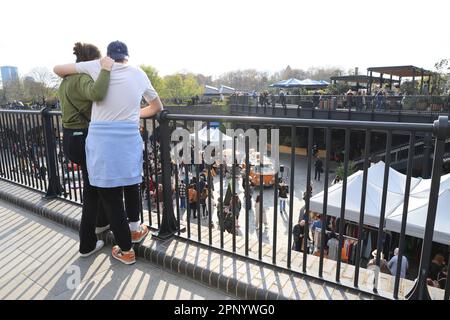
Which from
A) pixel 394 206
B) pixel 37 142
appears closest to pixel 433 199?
pixel 37 142

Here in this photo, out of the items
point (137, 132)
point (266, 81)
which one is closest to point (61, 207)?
point (137, 132)

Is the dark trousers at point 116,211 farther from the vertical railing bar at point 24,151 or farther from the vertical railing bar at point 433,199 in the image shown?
the vertical railing bar at point 24,151

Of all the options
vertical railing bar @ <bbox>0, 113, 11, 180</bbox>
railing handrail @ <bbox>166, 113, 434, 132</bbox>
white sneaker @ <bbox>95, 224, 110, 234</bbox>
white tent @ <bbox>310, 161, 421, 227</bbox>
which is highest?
railing handrail @ <bbox>166, 113, 434, 132</bbox>

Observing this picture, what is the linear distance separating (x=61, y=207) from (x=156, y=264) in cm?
184

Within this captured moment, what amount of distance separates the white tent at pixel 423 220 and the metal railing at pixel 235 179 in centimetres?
384

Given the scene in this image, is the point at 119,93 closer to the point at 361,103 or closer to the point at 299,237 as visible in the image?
the point at 299,237

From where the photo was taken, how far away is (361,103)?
20375 mm

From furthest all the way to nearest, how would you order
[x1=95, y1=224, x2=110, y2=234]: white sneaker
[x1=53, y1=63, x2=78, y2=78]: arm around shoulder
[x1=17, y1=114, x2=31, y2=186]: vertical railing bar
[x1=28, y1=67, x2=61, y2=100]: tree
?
[x1=28, y1=67, x2=61, y2=100]: tree, [x1=17, y1=114, x2=31, y2=186]: vertical railing bar, [x1=95, y1=224, x2=110, y2=234]: white sneaker, [x1=53, y1=63, x2=78, y2=78]: arm around shoulder

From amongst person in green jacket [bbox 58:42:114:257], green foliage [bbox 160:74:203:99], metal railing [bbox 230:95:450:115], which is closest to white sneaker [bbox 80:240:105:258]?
person in green jacket [bbox 58:42:114:257]

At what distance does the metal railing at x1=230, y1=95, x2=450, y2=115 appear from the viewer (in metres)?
17.6

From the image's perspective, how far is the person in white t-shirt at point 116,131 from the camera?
2.52m

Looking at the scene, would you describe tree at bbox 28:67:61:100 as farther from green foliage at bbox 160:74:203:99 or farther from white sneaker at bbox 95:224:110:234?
white sneaker at bbox 95:224:110:234

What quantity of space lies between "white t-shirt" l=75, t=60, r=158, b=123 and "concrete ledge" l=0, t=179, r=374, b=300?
1208mm
